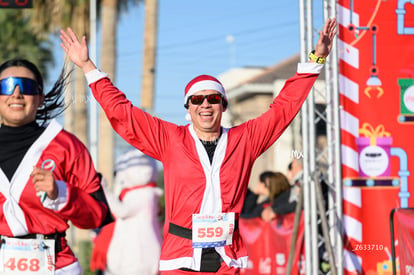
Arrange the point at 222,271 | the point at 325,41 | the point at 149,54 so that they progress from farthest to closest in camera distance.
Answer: the point at 149,54, the point at 325,41, the point at 222,271

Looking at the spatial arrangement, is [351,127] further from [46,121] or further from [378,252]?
[46,121]

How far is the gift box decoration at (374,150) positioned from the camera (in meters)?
6.47

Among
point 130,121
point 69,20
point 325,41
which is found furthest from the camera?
point 69,20

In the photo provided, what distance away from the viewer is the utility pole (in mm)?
13531

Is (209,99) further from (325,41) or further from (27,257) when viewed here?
(27,257)

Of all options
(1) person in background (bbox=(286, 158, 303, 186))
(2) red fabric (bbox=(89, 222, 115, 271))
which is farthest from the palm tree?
(2) red fabric (bbox=(89, 222, 115, 271))

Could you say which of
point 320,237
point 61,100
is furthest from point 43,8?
point 61,100

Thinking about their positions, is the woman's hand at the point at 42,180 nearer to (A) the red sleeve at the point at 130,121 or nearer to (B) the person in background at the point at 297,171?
(A) the red sleeve at the point at 130,121

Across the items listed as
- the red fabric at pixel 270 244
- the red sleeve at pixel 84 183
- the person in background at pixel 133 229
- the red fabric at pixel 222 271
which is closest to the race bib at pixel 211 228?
the red fabric at pixel 222 271

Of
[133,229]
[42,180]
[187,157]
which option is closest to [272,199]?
[133,229]

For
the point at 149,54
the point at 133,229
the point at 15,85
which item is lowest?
the point at 133,229

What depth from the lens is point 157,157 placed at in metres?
4.38

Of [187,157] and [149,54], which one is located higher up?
[149,54]

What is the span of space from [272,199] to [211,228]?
4661 mm
